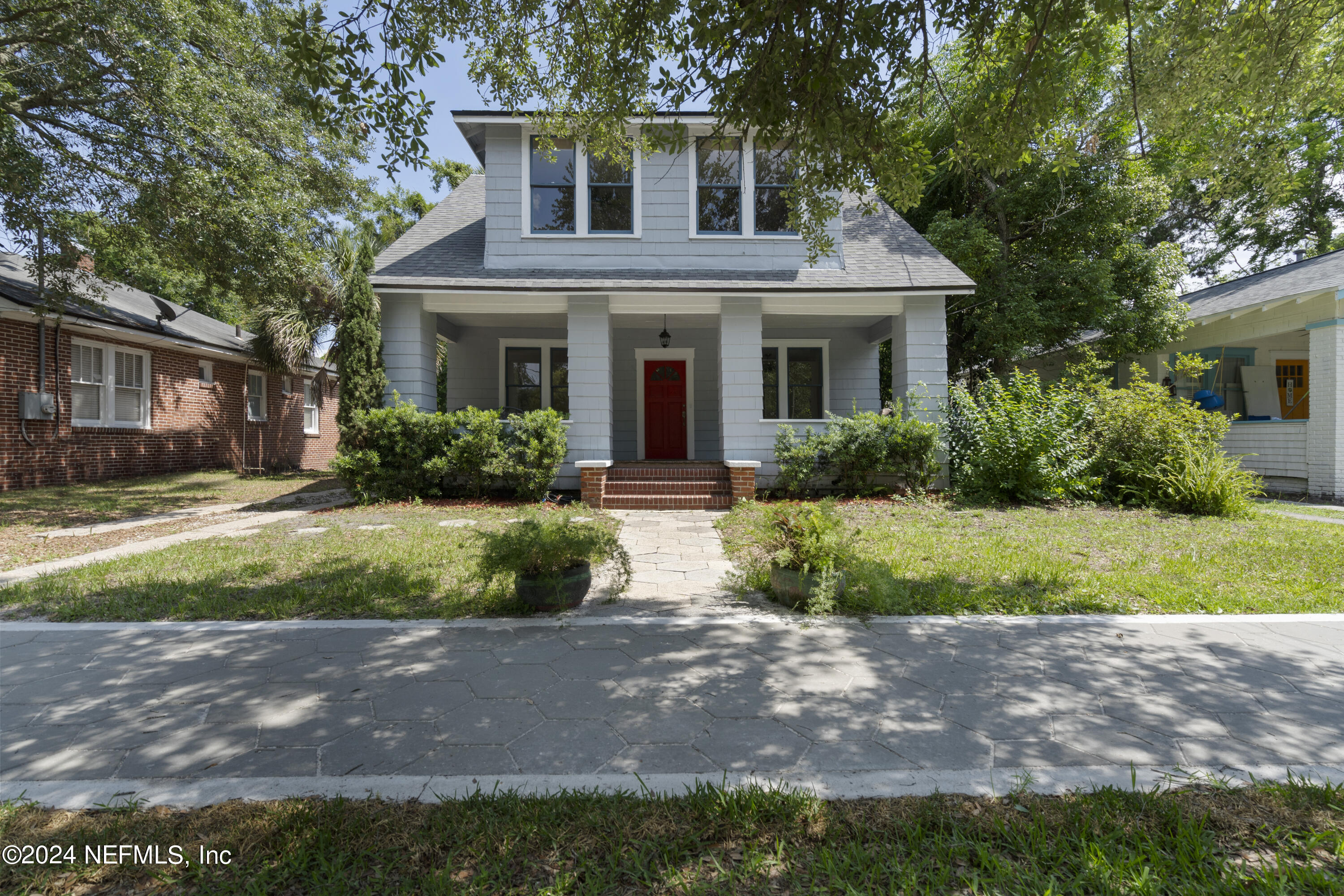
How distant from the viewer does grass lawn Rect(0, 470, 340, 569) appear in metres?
6.62

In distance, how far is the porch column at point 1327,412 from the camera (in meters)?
9.91

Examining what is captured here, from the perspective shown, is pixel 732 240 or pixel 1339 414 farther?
pixel 732 240

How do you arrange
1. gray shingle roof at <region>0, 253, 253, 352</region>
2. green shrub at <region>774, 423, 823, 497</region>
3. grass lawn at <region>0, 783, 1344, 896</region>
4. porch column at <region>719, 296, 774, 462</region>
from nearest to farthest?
1. grass lawn at <region>0, 783, 1344, 896</region>
2. green shrub at <region>774, 423, 823, 497</region>
3. porch column at <region>719, 296, 774, 462</region>
4. gray shingle roof at <region>0, 253, 253, 352</region>

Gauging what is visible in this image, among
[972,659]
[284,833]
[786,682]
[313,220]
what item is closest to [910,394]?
[972,659]

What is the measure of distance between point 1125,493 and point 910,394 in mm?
3492

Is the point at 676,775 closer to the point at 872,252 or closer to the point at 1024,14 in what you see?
the point at 1024,14

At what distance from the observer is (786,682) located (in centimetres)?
316

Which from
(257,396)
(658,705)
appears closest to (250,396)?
(257,396)

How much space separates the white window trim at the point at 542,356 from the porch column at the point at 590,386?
2.72m

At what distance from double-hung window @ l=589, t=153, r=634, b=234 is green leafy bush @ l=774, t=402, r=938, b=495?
484 cm

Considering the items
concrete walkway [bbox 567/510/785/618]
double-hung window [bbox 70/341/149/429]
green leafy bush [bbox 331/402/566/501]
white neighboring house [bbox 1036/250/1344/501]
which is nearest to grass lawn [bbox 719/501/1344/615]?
concrete walkway [bbox 567/510/785/618]

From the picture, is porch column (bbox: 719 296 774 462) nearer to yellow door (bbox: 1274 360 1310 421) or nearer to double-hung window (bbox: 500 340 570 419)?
double-hung window (bbox: 500 340 570 419)

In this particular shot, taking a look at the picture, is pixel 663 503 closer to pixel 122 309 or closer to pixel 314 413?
pixel 122 309

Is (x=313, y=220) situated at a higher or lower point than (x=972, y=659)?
higher
